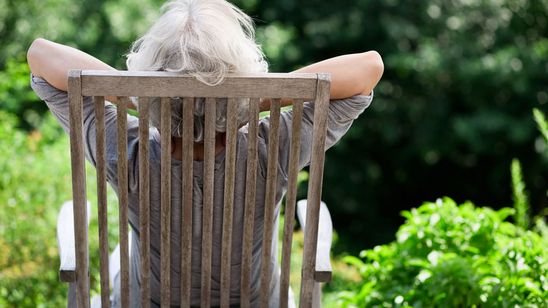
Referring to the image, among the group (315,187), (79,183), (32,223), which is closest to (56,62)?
(79,183)

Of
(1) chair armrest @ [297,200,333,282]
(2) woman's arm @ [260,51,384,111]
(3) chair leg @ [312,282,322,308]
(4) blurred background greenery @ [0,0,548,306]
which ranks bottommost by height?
(3) chair leg @ [312,282,322,308]

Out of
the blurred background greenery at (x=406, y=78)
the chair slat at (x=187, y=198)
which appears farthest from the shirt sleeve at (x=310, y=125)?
the blurred background greenery at (x=406, y=78)

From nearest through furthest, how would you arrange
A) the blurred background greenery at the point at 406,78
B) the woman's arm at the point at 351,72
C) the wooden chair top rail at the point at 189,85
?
the wooden chair top rail at the point at 189,85 < the woman's arm at the point at 351,72 < the blurred background greenery at the point at 406,78

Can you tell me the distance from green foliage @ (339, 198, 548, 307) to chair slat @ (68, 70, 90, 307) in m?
1.09

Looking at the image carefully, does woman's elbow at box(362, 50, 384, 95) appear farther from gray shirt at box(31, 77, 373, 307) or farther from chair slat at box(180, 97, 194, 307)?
chair slat at box(180, 97, 194, 307)

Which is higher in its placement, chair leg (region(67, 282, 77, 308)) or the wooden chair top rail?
the wooden chair top rail

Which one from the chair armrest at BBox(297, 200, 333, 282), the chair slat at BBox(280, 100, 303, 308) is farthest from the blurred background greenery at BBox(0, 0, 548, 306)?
the chair slat at BBox(280, 100, 303, 308)

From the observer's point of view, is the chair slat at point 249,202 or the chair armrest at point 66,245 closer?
the chair slat at point 249,202

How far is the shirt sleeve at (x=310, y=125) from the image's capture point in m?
1.95

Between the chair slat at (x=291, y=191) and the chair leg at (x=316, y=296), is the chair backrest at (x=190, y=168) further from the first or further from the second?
the chair leg at (x=316, y=296)

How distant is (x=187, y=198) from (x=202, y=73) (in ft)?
0.95

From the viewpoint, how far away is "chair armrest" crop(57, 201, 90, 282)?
1.94 m

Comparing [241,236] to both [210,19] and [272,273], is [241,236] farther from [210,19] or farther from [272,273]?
[210,19]

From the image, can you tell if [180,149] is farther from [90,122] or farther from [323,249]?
[323,249]
